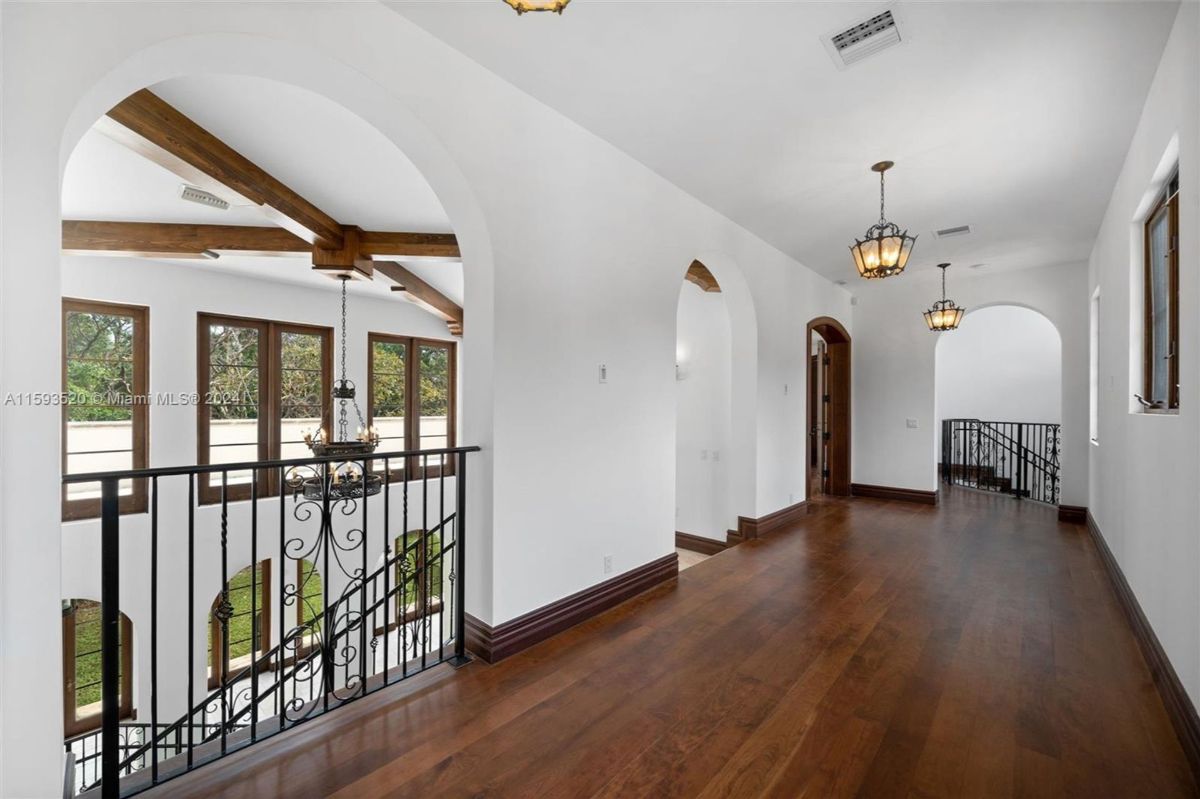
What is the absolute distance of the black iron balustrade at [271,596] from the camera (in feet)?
5.79

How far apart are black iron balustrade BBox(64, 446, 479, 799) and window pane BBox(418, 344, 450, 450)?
579mm

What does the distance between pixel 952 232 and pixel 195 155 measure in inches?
245

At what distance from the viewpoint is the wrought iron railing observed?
28.8ft

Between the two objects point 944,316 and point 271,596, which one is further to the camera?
point 271,596

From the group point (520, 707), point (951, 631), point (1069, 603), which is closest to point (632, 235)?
point (520, 707)

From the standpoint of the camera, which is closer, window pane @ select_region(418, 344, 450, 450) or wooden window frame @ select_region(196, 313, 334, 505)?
wooden window frame @ select_region(196, 313, 334, 505)

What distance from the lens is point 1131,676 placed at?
2520 millimetres

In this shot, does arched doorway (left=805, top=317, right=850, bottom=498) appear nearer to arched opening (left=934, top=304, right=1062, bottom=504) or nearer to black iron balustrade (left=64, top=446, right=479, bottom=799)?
arched opening (left=934, top=304, right=1062, bottom=504)

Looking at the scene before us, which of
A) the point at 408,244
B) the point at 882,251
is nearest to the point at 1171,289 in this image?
the point at 882,251

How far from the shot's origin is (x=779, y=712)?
2.23 metres

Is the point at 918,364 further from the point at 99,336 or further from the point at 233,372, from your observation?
the point at 99,336

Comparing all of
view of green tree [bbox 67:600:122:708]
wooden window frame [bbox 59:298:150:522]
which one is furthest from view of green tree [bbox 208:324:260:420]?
view of green tree [bbox 67:600:122:708]

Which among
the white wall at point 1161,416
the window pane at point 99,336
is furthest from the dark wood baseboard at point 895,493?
the window pane at point 99,336

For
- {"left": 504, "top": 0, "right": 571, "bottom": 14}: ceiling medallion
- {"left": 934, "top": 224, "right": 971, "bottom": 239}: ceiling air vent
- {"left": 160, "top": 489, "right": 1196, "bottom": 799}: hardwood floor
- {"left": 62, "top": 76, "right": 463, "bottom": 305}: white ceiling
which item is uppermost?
{"left": 934, "top": 224, "right": 971, "bottom": 239}: ceiling air vent
